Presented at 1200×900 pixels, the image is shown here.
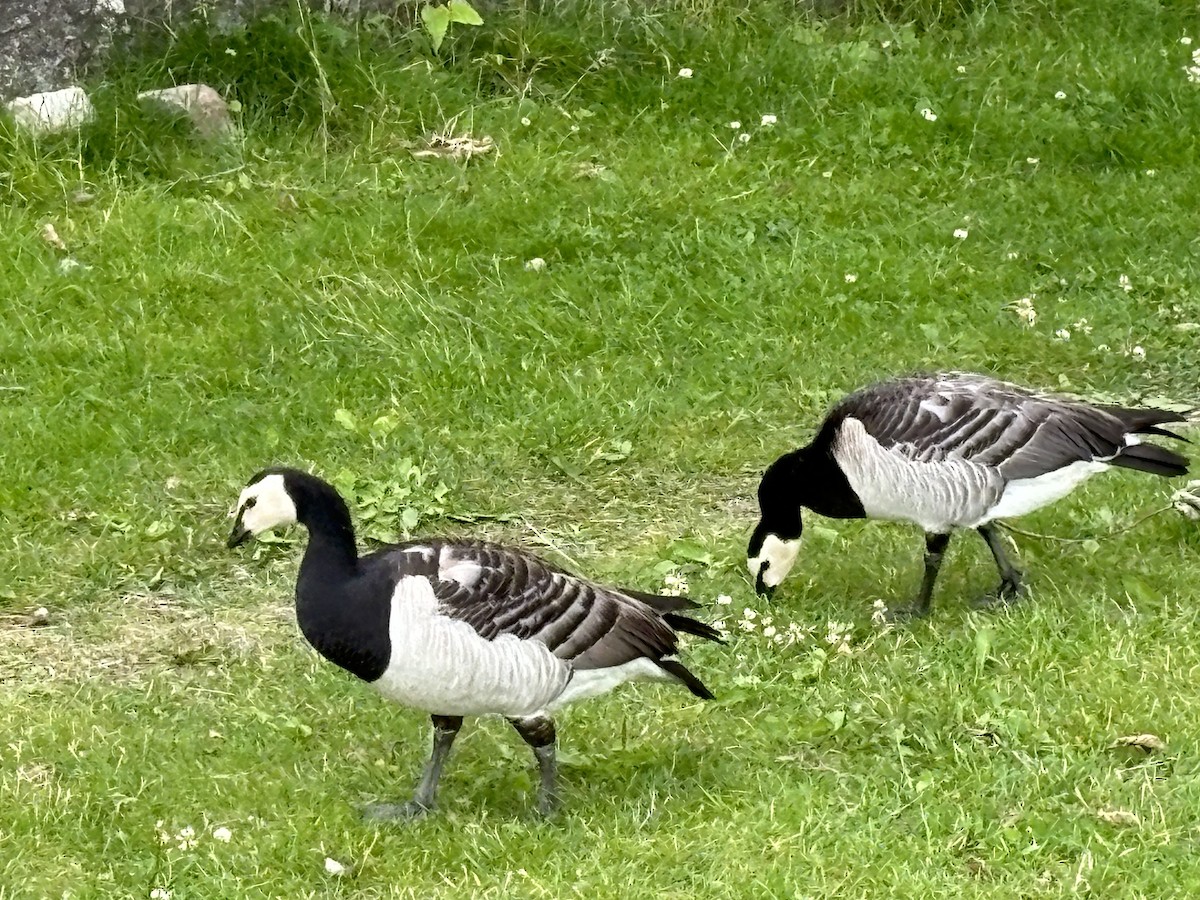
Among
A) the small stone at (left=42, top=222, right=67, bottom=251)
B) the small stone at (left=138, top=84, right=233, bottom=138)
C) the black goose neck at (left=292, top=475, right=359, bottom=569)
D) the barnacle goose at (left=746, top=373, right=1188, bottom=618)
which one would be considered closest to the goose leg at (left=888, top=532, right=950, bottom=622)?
the barnacle goose at (left=746, top=373, right=1188, bottom=618)

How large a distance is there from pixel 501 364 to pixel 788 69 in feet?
11.3

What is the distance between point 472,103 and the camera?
1000cm

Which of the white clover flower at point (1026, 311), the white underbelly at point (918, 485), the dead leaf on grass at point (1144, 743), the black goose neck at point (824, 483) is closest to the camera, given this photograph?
the dead leaf on grass at point (1144, 743)

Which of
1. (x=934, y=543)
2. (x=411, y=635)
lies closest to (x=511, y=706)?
(x=411, y=635)

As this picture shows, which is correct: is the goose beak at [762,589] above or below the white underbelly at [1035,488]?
below

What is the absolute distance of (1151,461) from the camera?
589 cm

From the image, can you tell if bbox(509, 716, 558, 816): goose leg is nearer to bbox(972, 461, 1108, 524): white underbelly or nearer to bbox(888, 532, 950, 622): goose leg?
bbox(888, 532, 950, 622): goose leg

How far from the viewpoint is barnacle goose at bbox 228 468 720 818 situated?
4.58 meters

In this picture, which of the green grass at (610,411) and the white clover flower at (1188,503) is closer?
the green grass at (610,411)

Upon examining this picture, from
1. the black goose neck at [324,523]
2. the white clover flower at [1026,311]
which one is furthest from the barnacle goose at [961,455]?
the white clover flower at [1026,311]

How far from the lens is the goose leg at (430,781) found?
4.94 m

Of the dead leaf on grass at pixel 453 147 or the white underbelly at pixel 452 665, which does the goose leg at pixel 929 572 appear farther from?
the dead leaf on grass at pixel 453 147

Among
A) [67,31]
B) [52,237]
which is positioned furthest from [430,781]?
[67,31]

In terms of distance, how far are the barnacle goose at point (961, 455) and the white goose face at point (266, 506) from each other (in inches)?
86.9
